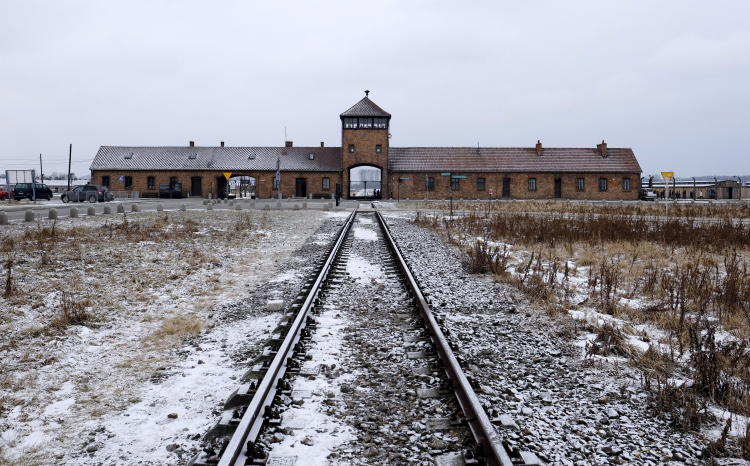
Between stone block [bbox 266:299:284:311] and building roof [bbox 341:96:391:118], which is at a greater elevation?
building roof [bbox 341:96:391:118]

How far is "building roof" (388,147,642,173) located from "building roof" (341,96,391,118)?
16.6 feet

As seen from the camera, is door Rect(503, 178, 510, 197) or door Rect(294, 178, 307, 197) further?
door Rect(294, 178, 307, 197)

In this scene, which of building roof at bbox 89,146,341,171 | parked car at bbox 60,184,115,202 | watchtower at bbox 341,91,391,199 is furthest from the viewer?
building roof at bbox 89,146,341,171

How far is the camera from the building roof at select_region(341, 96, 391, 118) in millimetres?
49438

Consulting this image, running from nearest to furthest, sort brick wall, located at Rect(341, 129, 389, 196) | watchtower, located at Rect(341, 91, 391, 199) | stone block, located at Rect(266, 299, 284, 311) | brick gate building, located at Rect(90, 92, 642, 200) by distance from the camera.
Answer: stone block, located at Rect(266, 299, 284, 311) → watchtower, located at Rect(341, 91, 391, 199) → brick wall, located at Rect(341, 129, 389, 196) → brick gate building, located at Rect(90, 92, 642, 200)

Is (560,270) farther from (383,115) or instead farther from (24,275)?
(383,115)

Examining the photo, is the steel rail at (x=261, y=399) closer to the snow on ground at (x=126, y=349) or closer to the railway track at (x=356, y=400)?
the railway track at (x=356, y=400)

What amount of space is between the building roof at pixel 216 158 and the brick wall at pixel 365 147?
7.21ft

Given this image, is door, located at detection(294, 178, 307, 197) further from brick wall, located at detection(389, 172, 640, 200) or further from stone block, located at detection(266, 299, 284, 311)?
stone block, located at detection(266, 299, 284, 311)

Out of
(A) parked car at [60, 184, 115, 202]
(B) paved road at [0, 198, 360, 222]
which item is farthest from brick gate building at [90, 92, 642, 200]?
(B) paved road at [0, 198, 360, 222]

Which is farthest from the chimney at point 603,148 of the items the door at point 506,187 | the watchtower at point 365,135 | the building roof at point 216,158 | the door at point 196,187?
the door at point 196,187

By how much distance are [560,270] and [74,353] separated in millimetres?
7686

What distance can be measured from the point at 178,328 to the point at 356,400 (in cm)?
279

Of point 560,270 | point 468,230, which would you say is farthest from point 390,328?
point 468,230
